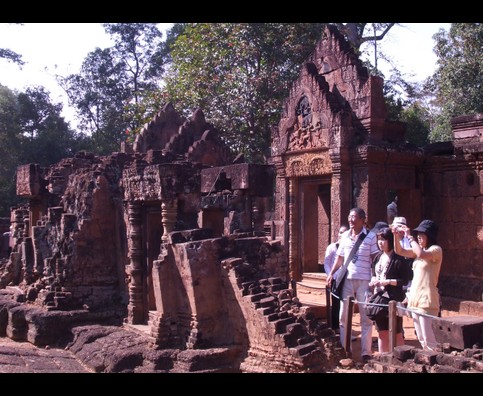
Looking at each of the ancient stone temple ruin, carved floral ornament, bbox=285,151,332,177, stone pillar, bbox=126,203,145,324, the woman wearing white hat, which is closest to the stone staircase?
the ancient stone temple ruin

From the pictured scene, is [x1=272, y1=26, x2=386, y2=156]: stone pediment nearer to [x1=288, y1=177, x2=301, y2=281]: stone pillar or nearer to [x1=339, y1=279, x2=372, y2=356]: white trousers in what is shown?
[x1=288, y1=177, x2=301, y2=281]: stone pillar

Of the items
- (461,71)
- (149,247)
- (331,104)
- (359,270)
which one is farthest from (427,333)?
(461,71)

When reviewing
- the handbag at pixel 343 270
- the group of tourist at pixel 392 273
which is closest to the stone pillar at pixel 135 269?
the group of tourist at pixel 392 273

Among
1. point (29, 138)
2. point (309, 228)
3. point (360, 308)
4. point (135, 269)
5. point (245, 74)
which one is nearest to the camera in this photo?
point (360, 308)

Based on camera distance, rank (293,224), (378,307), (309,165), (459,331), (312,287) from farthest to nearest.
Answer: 1. (293,224)
2. (309,165)
3. (312,287)
4. (378,307)
5. (459,331)

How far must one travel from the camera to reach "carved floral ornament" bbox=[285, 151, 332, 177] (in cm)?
1235

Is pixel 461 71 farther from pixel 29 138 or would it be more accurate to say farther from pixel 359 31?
pixel 29 138

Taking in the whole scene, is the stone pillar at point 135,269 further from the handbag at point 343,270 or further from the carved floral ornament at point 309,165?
the handbag at point 343,270

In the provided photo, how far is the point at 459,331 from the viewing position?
5.75 m

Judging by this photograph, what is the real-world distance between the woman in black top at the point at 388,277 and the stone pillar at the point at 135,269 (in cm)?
559

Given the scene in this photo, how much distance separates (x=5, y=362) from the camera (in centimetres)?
933

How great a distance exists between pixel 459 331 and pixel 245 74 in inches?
647

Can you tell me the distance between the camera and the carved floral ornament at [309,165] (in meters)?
12.4
